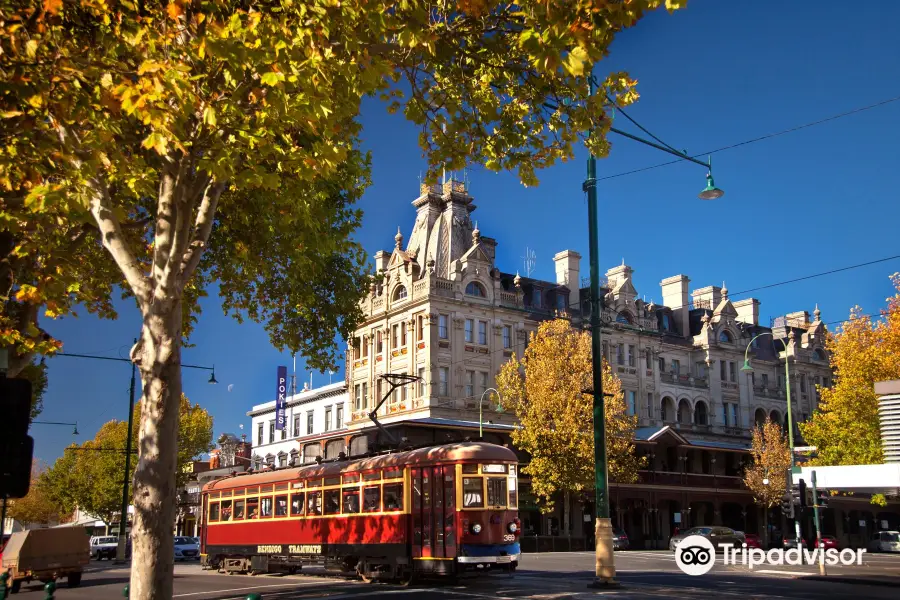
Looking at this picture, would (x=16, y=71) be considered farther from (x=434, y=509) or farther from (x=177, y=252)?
(x=434, y=509)

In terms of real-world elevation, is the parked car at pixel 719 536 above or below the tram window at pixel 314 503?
below

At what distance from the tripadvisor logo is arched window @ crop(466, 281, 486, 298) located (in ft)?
70.4

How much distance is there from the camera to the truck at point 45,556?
25.4 meters

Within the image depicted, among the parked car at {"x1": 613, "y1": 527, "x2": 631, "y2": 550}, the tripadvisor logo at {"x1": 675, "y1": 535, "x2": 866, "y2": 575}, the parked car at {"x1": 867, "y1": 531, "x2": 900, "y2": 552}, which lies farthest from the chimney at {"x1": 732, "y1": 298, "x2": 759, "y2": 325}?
the tripadvisor logo at {"x1": 675, "y1": 535, "x2": 866, "y2": 575}

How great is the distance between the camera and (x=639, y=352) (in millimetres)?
63906

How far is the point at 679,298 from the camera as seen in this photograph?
72.5 metres

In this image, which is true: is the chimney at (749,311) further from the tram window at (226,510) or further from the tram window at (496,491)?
Answer: the tram window at (496,491)

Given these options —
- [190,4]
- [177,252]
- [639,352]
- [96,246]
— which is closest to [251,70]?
[190,4]

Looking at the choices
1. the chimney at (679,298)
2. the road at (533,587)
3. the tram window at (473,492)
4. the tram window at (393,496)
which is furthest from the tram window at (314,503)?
the chimney at (679,298)

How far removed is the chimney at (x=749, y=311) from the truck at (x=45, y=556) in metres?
66.4

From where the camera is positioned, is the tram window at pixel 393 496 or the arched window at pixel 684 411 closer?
the tram window at pixel 393 496

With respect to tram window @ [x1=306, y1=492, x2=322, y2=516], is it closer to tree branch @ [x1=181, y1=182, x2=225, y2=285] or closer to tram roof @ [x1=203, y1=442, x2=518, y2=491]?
tram roof @ [x1=203, y1=442, x2=518, y2=491]

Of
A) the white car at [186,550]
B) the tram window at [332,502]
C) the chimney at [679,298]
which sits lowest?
the white car at [186,550]

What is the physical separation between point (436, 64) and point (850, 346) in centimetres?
3909
